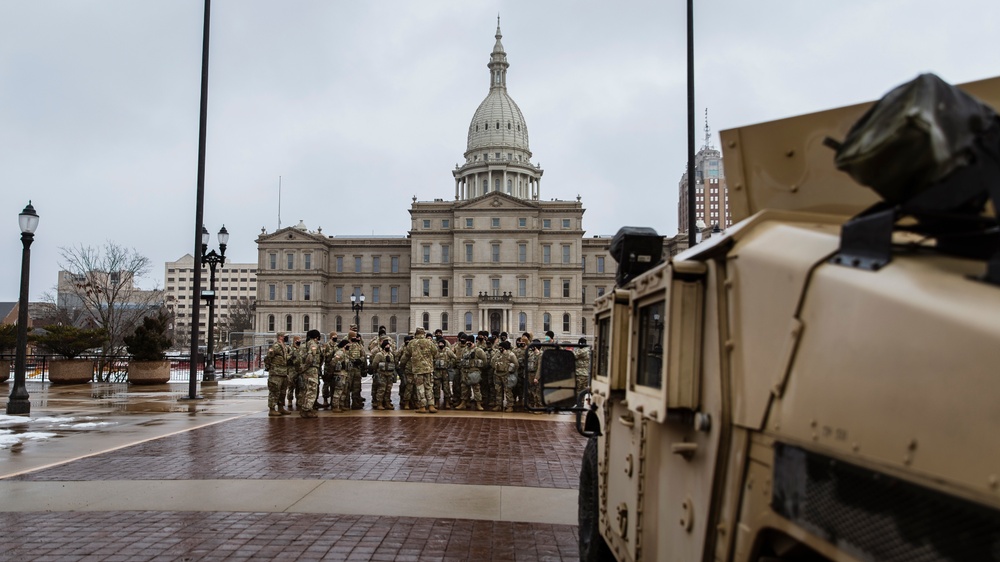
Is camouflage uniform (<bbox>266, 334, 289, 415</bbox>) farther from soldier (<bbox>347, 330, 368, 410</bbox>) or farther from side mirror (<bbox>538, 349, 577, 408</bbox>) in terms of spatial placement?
side mirror (<bbox>538, 349, 577, 408</bbox>)

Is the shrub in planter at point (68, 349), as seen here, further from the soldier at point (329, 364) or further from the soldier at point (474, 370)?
the soldier at point (474, 370)

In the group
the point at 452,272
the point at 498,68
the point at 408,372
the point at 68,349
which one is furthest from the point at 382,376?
the point at 498,68

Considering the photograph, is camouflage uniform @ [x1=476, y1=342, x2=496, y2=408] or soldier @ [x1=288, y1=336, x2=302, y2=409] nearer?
soldier @ [x1=288, y1=336, x2=302, y2=409]

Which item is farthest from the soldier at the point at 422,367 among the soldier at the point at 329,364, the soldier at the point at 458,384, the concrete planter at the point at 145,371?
the concrete planter at the point at 145,371

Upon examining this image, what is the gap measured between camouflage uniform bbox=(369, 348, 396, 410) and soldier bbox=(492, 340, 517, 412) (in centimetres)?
241

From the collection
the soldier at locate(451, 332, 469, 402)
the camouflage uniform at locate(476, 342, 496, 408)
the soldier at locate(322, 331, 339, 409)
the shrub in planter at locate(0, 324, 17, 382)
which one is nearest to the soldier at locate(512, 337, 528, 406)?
the camouflage uniform at locate(476, 342, 496, 408)

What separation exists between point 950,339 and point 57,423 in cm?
1527

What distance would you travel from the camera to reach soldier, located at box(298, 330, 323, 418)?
14797mm

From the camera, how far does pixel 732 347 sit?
99.7 inches

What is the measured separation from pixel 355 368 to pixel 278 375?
184 cm

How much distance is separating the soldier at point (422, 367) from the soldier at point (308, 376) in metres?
2.13

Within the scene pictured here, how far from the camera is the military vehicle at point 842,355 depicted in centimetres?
157

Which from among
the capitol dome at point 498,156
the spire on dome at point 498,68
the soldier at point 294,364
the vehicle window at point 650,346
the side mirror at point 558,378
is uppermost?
the spire on dome at point 498,68

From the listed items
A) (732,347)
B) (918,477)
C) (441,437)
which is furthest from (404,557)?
(441,437)
